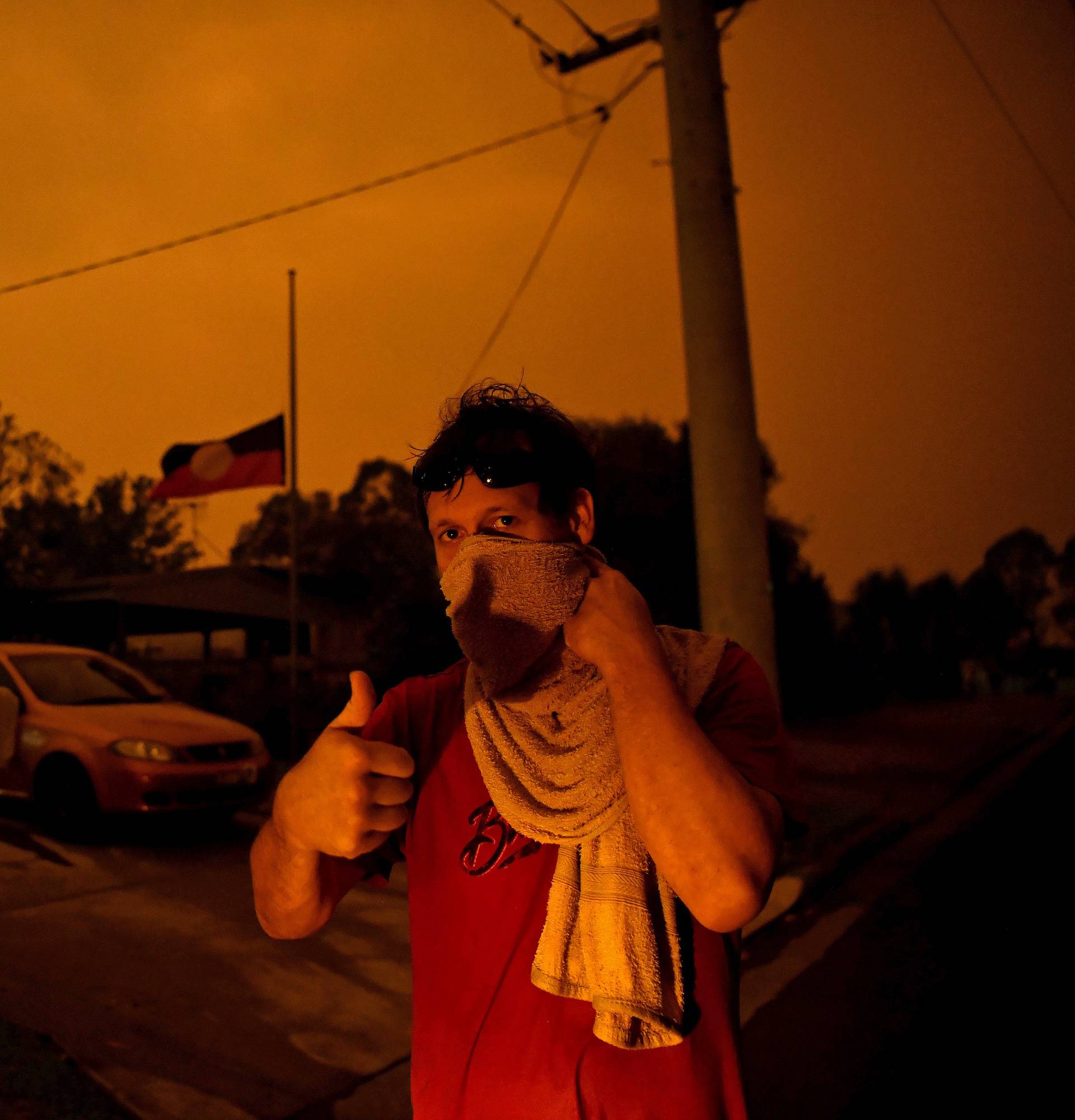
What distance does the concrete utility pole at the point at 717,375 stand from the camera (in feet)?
16.1

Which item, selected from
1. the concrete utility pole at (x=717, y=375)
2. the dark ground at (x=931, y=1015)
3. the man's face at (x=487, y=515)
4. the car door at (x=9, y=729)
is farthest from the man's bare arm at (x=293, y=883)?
the car door at (x=9, y=729)

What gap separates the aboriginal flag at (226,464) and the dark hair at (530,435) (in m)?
9.15

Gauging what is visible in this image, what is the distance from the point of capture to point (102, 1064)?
10.2 feet

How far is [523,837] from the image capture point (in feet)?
3.91

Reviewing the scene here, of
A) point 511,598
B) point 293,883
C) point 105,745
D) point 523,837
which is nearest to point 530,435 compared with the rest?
point 511,598

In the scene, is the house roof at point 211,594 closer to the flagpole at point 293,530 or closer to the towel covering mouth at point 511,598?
the flagpole at point 293,530

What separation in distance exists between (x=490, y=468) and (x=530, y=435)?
0.36ft

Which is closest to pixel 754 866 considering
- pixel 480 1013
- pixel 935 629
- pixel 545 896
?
pixel 545 896

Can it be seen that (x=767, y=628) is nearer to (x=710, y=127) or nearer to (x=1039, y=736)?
(x=710, y=127)

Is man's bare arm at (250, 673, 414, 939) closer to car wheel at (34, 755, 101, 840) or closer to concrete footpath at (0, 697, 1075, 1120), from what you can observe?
concrete footpath at (0, 697, 1075, 1120)

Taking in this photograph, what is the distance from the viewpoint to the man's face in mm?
1262

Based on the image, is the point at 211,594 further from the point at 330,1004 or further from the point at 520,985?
the point at 520,985

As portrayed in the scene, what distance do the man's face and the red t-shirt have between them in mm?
302

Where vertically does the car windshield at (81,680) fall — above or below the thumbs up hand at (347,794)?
below
